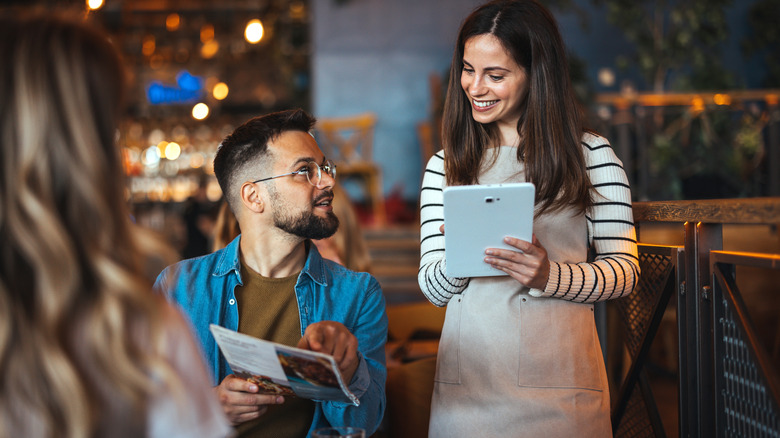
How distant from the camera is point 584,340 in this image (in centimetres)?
182

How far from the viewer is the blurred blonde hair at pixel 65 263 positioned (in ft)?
3.17

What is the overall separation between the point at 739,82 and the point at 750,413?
807cm

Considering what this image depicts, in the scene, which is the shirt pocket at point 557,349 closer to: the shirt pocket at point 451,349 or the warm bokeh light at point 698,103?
the shirt pocket at point 451,349

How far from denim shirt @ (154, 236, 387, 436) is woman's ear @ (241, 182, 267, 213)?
128 mm

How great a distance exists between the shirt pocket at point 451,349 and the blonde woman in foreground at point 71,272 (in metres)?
0.90

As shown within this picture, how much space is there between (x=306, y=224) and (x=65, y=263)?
117 cm

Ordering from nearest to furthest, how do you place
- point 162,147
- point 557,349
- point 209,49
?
point 557,349
point 162,147
point 209,49

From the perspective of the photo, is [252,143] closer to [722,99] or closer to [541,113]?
[541,113]

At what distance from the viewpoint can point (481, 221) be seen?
5.40 feet

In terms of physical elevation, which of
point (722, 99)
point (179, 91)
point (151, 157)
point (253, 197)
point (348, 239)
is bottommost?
point (348, 239)

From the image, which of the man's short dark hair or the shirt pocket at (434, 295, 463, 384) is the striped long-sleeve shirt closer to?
the shirt pocket at (434, 295, 463, 384)

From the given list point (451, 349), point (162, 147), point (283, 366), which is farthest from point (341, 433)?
point (162, 147)

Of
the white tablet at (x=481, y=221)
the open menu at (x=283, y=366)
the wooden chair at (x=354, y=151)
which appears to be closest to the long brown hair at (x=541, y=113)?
the white tablet at (x=481, y=221)

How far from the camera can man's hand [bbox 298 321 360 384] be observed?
1.53 m
